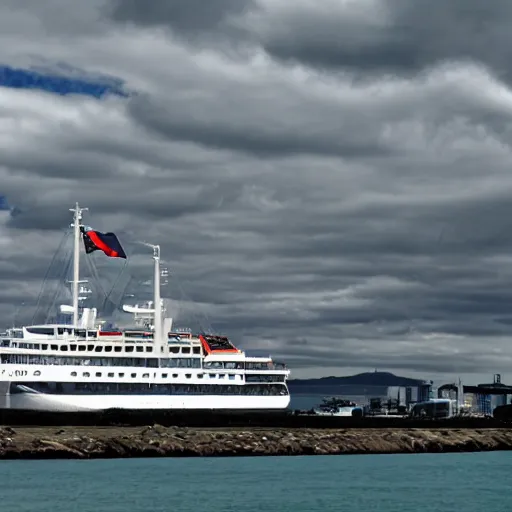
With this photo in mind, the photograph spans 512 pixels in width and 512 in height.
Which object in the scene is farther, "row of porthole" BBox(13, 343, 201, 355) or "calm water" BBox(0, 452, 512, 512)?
"row of porthole" BBox(13, 343, 201, 355)

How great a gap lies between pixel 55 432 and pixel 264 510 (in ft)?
98.4

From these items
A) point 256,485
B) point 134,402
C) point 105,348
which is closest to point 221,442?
point 256,485

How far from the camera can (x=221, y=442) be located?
75688 millimetres

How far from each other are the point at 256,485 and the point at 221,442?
55.2 ft

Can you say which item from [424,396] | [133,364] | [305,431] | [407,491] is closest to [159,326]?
[133,364]

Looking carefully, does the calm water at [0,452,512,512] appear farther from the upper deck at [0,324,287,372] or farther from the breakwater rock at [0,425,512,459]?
the upper deck at [0,324,287,372]

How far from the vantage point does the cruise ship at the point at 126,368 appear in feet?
331

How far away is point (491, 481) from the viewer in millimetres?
64938

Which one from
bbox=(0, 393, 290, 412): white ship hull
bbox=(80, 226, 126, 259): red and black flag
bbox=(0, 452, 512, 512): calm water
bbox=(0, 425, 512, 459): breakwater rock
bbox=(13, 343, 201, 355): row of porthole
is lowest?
bbox=(0, 452, 512, 512): calm water

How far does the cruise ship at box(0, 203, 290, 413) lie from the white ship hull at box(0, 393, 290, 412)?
0.30ft

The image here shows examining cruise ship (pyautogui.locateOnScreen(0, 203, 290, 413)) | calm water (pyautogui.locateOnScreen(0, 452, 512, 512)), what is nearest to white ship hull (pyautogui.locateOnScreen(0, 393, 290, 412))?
cruise ship (pyautogui.locateOnScreen(0, 203, 290, 413))

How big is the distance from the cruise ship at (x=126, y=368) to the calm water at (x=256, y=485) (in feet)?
104

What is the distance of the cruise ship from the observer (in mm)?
100875

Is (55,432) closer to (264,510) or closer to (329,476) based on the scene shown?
(329,476)
